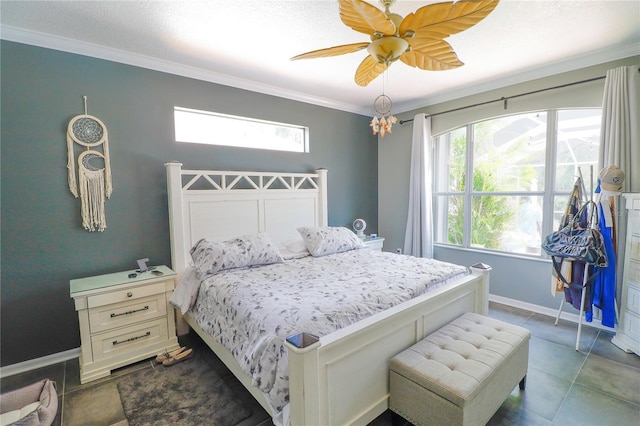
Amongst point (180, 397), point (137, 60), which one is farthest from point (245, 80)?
point (180, 397)

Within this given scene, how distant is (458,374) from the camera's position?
148 cm

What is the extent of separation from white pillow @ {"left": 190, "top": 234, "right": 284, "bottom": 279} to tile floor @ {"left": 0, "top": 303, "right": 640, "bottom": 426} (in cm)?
76

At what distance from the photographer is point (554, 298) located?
10.3ft

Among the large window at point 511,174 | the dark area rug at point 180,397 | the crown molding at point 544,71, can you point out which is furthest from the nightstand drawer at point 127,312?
the crown molding at point 544,71

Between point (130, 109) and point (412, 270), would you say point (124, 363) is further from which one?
point (412, 270)

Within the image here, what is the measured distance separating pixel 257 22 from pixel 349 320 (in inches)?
84.2

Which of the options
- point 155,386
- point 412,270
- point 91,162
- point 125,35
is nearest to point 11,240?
point 91,162

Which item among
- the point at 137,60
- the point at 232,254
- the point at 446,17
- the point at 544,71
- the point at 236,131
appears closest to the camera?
the point at 446,17

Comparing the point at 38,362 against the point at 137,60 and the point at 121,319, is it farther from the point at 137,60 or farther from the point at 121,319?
the point at 137,60

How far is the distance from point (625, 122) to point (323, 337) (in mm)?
3236

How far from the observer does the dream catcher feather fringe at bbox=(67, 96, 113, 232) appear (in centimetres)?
241

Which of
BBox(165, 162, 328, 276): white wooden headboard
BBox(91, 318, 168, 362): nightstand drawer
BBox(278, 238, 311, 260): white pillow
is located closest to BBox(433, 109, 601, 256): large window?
BBox(165, 162, 328, 276): white wooden headboard

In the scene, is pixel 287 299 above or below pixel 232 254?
below

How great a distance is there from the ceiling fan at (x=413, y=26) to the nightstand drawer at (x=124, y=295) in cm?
214
